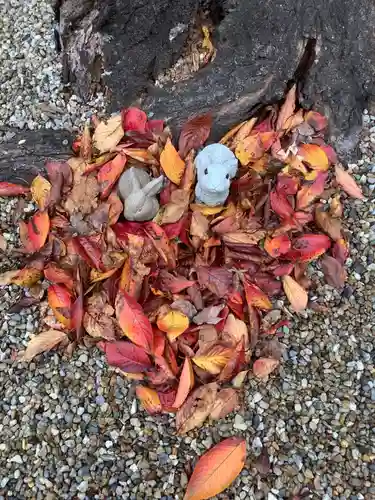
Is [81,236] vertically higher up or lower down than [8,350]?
Result: higher up

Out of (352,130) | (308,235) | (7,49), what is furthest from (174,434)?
(7,49)

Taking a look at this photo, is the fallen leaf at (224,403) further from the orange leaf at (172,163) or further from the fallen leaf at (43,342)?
the orange leaf at (172,163)

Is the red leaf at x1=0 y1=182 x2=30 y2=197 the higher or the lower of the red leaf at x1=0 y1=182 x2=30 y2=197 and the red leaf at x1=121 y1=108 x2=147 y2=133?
the lower

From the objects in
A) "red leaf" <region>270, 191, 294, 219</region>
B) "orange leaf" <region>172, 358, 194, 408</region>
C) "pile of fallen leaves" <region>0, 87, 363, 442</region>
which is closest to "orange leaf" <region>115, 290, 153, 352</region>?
"pile of fallen leaves" <region>0, 87, 363, 442</region>

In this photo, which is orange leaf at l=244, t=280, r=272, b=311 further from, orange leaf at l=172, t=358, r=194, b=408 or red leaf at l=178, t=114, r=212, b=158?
red leaf at l=178, t=114, r=212, b=158

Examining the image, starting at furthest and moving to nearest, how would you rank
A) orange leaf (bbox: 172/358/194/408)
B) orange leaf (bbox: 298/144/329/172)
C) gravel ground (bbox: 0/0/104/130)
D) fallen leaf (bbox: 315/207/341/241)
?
gravel ground (bbox: 0/0/104/130) → orange leaf (bbox: 298/144/329/172) → fallen leaf (bbox: 315/207/341/241) → orange leaf (bbox: 172/358/194/408)

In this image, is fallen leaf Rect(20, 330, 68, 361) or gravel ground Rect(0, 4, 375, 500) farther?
fallen leaf Rect(20, 330, 68, 361)

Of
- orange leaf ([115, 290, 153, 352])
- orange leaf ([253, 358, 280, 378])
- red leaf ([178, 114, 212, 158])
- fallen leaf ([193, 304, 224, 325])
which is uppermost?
red leaf ([178, 114, 212, 158])

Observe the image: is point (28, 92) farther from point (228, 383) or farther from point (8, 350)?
point (228, 383)
